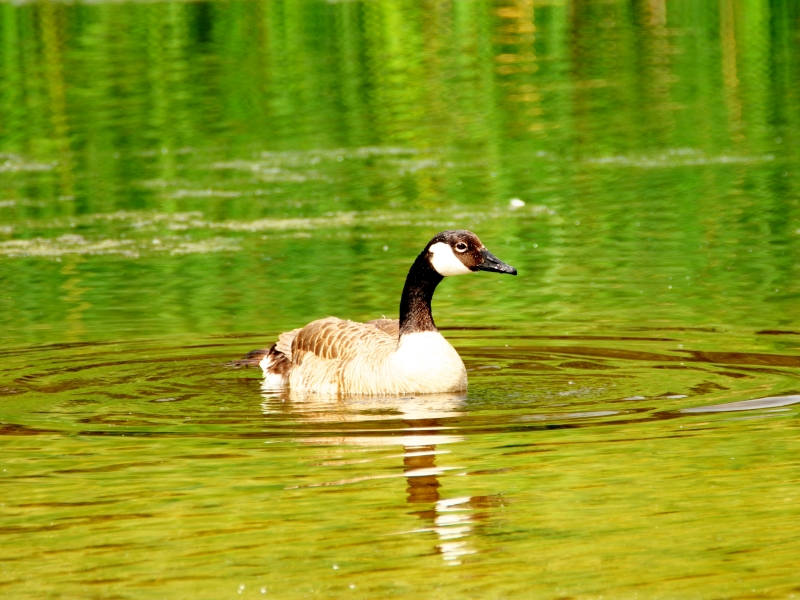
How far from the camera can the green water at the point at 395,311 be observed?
699 cm

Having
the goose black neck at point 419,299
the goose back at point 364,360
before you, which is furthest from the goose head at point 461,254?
the goose back at point 364,360

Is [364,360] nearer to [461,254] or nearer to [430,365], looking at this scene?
[430,365]

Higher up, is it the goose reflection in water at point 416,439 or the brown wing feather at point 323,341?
the brown wing feather at point 323,341

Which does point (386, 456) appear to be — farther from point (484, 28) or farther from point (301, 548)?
point (484, 28)

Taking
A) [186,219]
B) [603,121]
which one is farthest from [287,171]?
[603,121]

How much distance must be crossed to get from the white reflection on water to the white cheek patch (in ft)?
3.29

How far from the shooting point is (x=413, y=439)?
9211 mm

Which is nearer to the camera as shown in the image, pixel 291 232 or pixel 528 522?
pixel 528 522

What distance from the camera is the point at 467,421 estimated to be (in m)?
9.71

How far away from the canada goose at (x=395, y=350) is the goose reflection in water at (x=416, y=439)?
0.48 feet

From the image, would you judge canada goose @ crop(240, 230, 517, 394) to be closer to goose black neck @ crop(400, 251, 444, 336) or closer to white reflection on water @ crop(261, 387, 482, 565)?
goose black neck @ crop(400, 251, 444, 336)

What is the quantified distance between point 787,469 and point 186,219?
11.2 metres

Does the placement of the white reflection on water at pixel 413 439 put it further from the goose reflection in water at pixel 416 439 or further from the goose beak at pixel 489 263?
the goose beak at pixel 489 263

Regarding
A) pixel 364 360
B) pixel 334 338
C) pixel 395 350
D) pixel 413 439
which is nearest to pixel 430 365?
pixel 395 350
